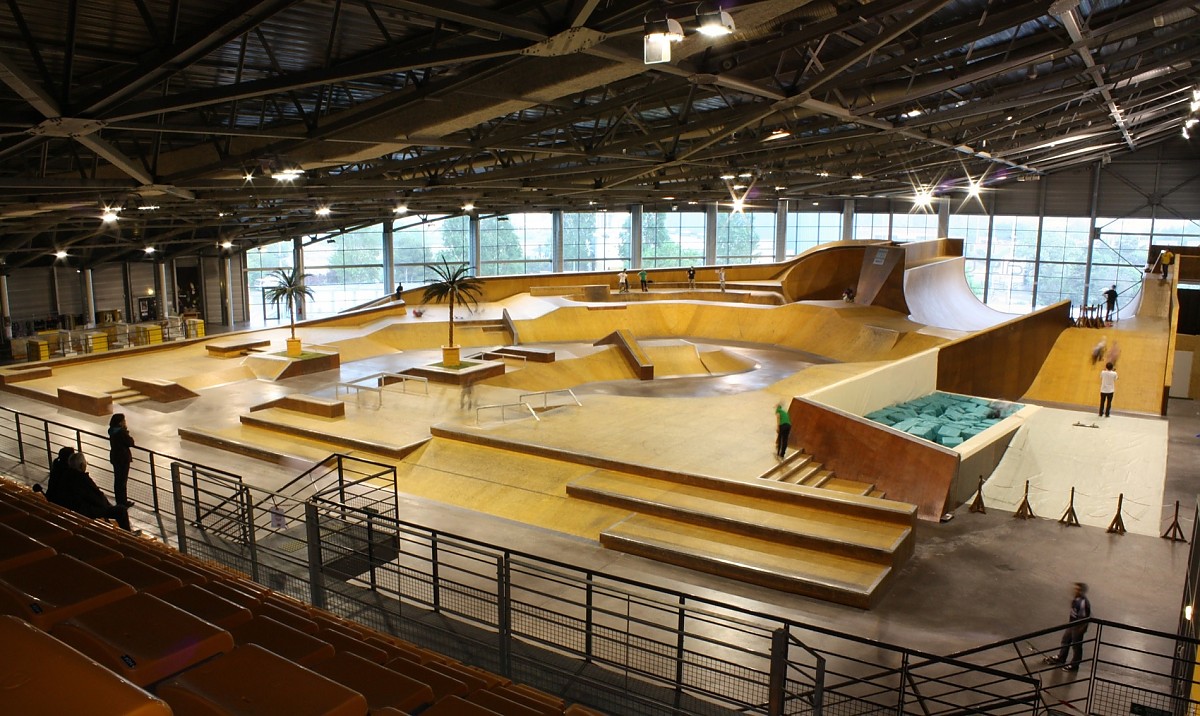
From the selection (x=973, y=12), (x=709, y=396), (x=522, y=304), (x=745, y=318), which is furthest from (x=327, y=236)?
(x=973, y=12)

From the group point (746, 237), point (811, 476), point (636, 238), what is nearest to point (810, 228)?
point (746, 237)

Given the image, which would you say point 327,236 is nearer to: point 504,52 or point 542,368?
point 542,368

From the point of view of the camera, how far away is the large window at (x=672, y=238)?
45531 millimetres

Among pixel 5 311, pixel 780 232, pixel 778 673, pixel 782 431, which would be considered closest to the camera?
pixel 778 673

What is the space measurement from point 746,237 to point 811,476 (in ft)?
124

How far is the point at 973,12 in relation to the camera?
41.3 feet

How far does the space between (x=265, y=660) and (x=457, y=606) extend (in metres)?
4.79

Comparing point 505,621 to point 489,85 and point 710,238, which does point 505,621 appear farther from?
point 710,238

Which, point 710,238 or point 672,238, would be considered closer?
point 710,238

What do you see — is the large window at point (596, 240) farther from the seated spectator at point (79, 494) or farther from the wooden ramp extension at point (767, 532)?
the seated spectator at point (79, 494)

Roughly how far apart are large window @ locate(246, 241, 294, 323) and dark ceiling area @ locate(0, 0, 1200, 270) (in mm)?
14511

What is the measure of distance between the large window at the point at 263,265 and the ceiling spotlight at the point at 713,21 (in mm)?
38499

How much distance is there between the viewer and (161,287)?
36.4m

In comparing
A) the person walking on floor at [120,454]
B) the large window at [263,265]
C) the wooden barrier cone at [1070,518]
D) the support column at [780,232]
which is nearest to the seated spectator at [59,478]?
the person walking on floor at [120,454]
